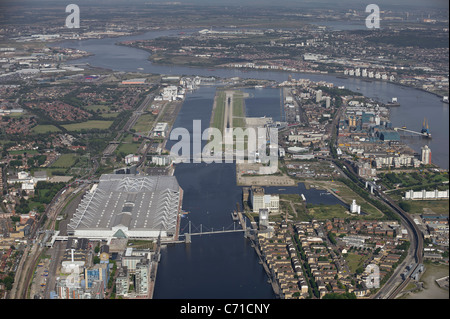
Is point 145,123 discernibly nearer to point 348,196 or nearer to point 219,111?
point 219,111

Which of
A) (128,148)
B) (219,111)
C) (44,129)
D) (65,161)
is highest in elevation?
(219,111)

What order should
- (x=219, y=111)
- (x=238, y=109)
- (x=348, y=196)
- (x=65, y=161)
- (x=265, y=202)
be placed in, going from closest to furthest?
1. (x=265, y=202)
2. (x=348, y=196)
3. (x=65, y=161)
4. (x=219, y=111)
5. (x=238, y=109)

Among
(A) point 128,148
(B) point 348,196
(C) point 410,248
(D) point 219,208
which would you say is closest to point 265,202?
(D) point 219,208

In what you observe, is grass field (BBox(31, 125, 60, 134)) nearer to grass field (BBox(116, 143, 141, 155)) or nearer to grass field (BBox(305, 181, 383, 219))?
grass field (BBox(116, 143, 141, 155))

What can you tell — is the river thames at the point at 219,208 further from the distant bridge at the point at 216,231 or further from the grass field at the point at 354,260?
the grass field at the point at 354,260

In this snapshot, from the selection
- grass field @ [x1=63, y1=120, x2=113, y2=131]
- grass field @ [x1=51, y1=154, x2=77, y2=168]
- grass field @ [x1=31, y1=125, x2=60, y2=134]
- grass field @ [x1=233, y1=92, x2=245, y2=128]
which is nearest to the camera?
grass field @ [x1=51, y1=154, x2=77, y2=168]

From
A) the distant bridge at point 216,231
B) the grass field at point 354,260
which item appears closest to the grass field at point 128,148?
the distant bridge at point 216,231

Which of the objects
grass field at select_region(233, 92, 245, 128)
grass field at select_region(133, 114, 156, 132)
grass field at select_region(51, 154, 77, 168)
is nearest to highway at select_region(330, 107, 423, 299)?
grass field at select_region(233, 92, 245, 128)
